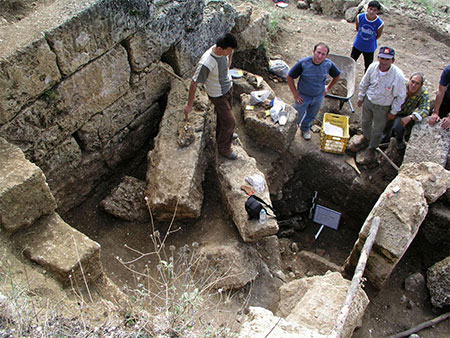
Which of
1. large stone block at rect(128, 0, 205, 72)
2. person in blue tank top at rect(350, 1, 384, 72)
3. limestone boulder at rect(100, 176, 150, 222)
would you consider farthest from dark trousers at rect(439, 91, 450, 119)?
limestone boulder at rect(100, 176, 150, 222)

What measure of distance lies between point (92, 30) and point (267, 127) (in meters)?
2.94

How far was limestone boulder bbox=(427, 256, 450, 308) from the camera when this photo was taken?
188 inches

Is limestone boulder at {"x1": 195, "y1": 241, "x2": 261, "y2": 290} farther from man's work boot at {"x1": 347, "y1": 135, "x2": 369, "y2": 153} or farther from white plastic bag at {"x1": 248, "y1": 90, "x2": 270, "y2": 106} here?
man's work boot at {"x1": 347, "y1": 135, "x2": 369, "y2": 153}

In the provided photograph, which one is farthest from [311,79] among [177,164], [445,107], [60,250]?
[60,250]

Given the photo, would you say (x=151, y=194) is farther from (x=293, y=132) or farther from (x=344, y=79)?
(x=344, y=79)

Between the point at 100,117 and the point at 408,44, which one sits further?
the point at 408,44

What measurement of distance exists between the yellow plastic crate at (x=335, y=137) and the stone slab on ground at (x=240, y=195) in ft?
5.47

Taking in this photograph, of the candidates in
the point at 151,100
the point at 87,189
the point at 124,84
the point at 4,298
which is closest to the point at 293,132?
the point at 151,100

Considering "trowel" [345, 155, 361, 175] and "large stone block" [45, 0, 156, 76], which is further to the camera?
"trowel" [345, 155, 361, 175]

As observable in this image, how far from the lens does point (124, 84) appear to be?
5047 millimetres

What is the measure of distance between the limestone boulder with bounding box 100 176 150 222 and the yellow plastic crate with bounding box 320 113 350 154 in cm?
313

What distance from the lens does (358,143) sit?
640cm

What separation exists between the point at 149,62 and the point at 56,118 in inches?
59.2

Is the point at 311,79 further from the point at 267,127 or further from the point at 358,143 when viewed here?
the point at 358,143
